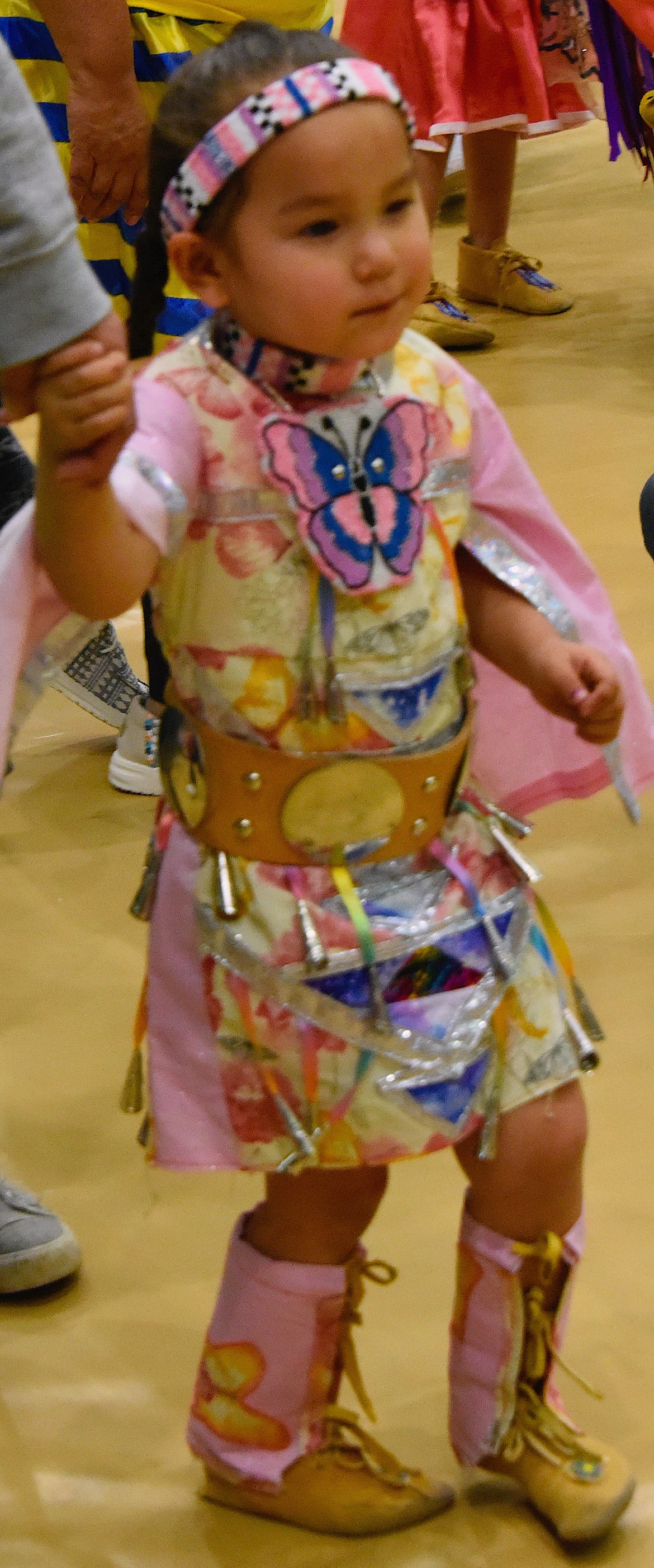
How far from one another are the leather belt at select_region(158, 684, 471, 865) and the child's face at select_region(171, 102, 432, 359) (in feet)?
0.74

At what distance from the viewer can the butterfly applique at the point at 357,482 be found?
1.02 m

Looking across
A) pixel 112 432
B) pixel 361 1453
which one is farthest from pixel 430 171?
pixel 112 432

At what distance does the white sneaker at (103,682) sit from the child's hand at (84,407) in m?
1.44

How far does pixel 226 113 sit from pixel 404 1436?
883mm

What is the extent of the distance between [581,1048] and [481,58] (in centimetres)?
268

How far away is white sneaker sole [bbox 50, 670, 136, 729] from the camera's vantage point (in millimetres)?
2270

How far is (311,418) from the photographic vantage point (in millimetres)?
1034

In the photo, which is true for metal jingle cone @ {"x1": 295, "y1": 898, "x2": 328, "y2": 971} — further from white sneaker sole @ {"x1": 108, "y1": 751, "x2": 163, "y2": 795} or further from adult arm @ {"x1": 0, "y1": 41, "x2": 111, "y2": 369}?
white sneaker sole @ {"x1": 108, "y1": 751, "x2": 163, "y2": 795}

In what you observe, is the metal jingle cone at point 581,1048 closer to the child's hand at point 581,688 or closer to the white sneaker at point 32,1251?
the child's hand at point 581,688

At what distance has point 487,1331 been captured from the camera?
3.93ft

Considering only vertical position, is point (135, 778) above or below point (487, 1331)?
below

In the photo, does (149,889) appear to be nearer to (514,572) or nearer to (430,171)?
(514,572)

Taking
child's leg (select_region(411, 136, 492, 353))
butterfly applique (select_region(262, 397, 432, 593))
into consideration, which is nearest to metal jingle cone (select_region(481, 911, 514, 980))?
butterfly applique (select_region(262, 397, 432, 593))

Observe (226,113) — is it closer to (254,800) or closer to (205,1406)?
(254,800)
